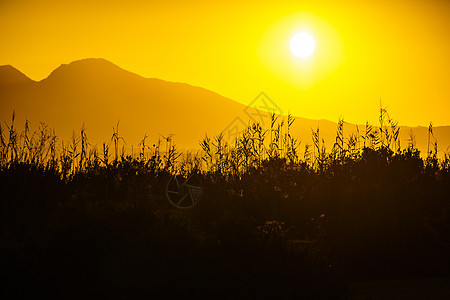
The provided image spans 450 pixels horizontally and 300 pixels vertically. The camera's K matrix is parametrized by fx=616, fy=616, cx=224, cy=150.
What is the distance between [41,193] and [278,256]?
428cm

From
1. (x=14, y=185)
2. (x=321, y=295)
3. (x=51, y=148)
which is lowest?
(x=321, y=295)

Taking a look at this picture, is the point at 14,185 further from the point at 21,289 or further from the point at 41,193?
the point at 21,289

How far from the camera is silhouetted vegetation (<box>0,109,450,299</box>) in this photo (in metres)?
6.75

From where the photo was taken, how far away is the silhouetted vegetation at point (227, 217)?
266 inches

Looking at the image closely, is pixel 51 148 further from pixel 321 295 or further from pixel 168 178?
pixel 321 295

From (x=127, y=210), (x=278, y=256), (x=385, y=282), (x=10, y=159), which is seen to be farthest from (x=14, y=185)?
(x=385, y=282)

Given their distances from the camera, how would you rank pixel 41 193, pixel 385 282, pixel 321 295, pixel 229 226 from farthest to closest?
pixel 41 193 → pixel 385 282 → pixel 229 226 → pixel 321 295

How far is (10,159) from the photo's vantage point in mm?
11109

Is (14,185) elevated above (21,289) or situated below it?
above

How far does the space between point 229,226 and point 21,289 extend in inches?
102

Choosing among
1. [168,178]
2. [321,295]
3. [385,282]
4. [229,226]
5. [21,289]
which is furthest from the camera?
[168,178]

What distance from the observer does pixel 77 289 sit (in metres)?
6.46

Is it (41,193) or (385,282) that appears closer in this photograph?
(385,282)

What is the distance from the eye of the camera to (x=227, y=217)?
786 cm
